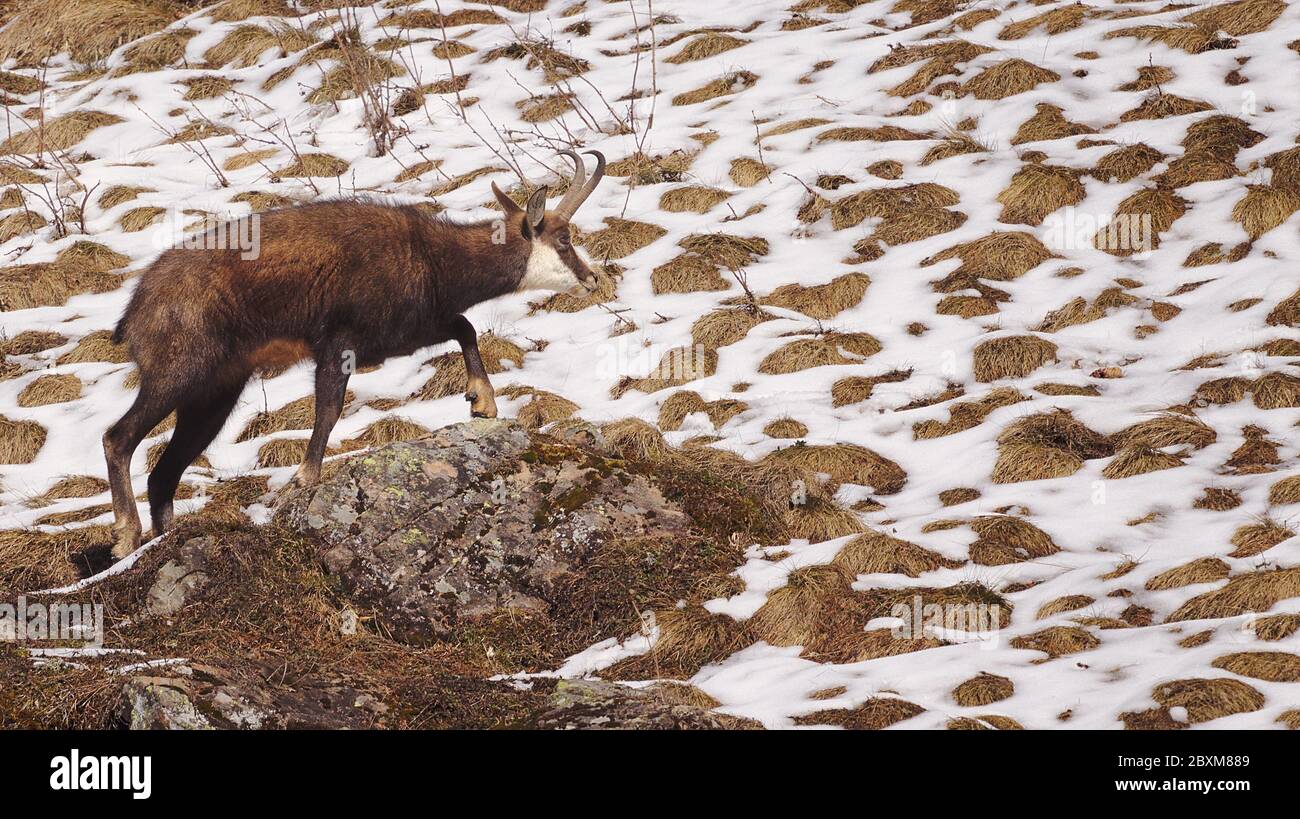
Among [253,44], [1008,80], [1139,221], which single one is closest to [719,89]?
[1008,80]

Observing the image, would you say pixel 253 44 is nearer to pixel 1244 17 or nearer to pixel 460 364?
pixel 460 364

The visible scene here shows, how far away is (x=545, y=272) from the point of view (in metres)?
9.85

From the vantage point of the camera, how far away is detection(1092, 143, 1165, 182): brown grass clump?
564 inches

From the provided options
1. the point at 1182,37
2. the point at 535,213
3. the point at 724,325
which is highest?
the point at 1182,37

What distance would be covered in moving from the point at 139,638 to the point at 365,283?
293 cm

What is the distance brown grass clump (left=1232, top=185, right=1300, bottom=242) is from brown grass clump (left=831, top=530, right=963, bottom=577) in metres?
6.57

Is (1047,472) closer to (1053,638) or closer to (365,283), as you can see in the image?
(1053,638)

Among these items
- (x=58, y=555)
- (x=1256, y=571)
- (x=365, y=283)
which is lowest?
(x=58, y=555)

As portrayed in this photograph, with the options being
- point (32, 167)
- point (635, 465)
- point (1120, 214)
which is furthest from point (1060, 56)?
point (32, 167)

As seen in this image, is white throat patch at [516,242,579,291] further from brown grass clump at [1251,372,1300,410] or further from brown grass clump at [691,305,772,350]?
brown grass clump at [1251,372,1300,410]

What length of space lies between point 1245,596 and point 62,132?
1879 cm

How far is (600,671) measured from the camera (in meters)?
7.72

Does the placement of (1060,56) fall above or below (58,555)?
above

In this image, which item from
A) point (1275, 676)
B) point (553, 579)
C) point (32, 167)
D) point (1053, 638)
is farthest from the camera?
point (32, 167)
